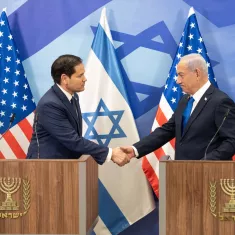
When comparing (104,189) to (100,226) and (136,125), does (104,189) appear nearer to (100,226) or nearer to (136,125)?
(100,226)

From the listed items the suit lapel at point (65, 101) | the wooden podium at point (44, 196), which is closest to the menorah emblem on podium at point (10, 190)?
the wooden podium at point (44, 196)

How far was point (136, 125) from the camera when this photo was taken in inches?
206

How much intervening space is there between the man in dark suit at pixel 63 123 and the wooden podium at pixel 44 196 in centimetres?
45

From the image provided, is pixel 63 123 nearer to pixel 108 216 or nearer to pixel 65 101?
pixel 65 101

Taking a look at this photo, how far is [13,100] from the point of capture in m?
5.14

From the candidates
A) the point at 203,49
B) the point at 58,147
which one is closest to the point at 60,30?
the point at 203,49

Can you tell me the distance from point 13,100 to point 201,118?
199cm

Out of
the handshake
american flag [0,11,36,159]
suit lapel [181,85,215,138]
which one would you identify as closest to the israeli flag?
american flag [0,11,36,159]

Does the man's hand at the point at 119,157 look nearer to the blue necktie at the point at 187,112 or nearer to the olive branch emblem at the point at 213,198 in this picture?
the blue necktie at the point at 187,112

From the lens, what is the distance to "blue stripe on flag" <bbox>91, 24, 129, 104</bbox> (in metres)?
5.09

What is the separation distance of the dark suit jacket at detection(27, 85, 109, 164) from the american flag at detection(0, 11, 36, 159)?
1168 millimetres

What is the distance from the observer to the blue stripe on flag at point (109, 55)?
5.09 metres

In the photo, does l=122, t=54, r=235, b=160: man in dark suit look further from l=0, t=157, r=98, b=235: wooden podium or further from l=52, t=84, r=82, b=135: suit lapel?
l=0, t=157, r=98, b=235: wooden podium

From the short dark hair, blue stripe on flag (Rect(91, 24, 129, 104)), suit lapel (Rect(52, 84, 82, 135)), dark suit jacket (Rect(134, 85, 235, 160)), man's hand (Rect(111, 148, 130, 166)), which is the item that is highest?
blue stripe on flag (Rect(91, 24, 129, 104))
